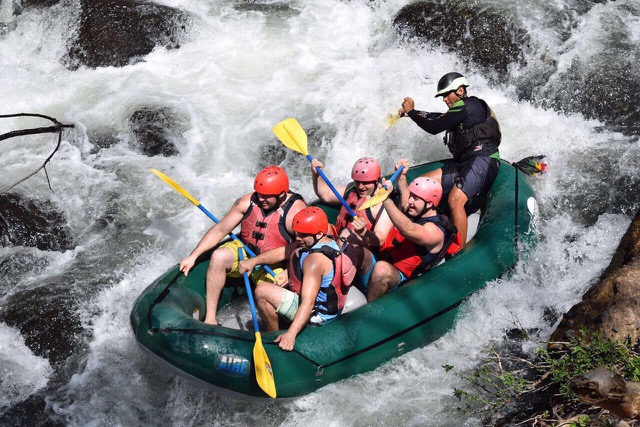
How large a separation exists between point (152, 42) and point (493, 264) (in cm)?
536

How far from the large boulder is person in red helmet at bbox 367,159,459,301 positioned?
39.7 inches

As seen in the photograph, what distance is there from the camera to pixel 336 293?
520cm

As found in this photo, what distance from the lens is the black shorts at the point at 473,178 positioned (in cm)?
629

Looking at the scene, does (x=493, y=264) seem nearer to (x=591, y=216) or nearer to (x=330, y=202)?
(x=330, y=202)

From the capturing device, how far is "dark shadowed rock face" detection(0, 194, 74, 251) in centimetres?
706

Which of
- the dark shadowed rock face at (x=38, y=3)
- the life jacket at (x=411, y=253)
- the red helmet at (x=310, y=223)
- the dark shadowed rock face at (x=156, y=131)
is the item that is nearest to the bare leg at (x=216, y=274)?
the red helmet at (x=310, y=223)

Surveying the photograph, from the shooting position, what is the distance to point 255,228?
18.5 ft

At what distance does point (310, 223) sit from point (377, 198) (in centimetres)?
53

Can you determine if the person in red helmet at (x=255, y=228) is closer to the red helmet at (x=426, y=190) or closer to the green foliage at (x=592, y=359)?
the red helmet at (x=426, y=190)

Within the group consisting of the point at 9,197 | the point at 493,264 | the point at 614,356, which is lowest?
the point at 9,197

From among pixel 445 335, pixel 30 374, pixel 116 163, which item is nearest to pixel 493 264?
pixel 445 335

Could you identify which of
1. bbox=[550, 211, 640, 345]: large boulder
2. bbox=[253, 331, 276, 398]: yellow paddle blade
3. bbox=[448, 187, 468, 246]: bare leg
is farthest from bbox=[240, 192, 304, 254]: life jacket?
bbox=[550, 211, 640, 345]: large boulder

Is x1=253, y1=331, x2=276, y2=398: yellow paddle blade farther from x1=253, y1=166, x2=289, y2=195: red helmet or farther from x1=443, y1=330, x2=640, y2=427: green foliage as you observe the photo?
x1=253, y1=166, x2=289, y2=195: red helmet

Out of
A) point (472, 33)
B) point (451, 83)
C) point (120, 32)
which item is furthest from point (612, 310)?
point (120, 32)
